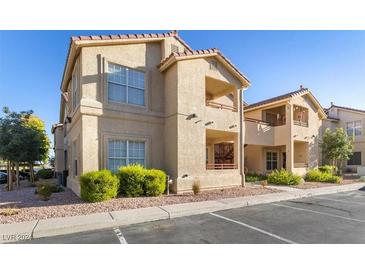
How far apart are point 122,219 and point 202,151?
A: 6.52m

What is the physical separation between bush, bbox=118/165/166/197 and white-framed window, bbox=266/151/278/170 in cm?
1313

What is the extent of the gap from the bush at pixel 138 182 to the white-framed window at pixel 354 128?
26.4 meters

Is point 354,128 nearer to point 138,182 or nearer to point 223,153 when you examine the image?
point 223,153

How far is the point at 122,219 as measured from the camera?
22.6 feet

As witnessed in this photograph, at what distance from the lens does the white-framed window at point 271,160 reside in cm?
2048

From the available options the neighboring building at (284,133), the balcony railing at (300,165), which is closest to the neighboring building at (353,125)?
the neighboring building at (284,133)

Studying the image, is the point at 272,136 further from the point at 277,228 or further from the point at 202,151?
the point at 277,228

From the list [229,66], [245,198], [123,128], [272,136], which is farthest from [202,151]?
[272,136]

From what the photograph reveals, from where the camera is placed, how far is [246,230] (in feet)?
20.4

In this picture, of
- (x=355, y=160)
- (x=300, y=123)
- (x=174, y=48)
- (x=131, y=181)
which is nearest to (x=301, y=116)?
(x=300, y=123)

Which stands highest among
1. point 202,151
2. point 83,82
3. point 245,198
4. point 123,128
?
point 83,82

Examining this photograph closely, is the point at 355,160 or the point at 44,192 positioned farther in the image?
the point at 355,160

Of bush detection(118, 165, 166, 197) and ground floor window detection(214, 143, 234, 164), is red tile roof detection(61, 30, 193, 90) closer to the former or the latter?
bush detection(118, 165, 166, 197)

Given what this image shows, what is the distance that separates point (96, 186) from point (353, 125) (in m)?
30.3
